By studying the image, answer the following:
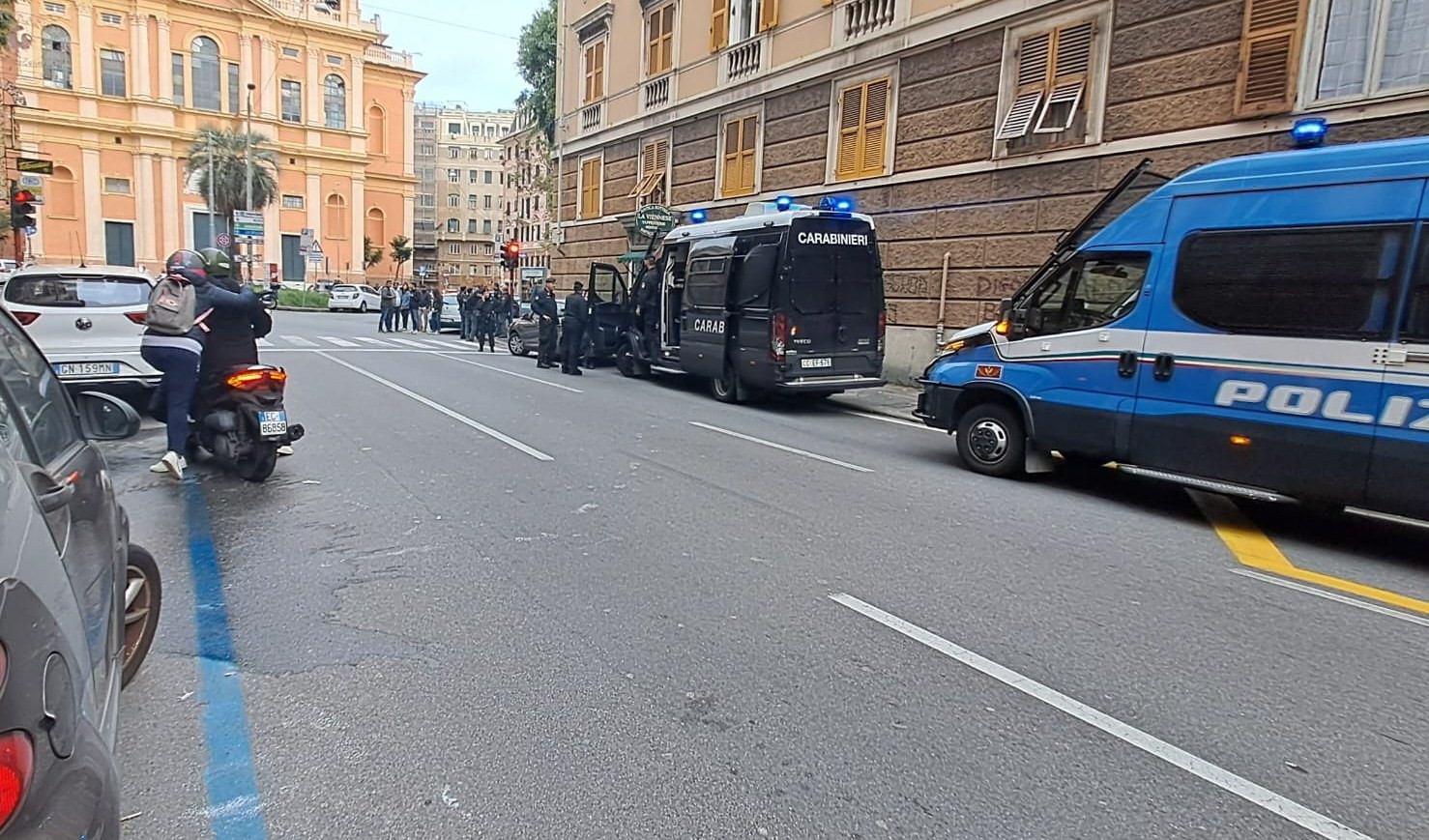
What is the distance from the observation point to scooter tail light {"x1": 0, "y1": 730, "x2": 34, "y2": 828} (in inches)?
58.4

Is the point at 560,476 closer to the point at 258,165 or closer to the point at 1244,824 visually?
the point at 1244,824

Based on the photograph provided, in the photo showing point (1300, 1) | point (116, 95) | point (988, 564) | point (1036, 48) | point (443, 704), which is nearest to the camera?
point (443, 704)

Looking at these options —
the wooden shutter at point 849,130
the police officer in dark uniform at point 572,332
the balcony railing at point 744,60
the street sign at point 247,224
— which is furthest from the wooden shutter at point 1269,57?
the street sign at point 247,224

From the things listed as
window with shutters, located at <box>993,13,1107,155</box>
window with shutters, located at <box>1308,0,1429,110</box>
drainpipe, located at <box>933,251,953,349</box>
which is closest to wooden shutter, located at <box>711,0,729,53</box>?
window with shutters, located at <box>993,13,1107,155</box>

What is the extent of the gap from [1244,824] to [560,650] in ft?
8.88

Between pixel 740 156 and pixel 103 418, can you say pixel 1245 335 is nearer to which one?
pixel 103 418

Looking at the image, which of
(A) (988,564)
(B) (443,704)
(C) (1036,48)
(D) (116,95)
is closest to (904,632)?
(A) (988,564)

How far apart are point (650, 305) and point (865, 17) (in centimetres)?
→ 717

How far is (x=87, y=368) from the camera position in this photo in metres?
9.28

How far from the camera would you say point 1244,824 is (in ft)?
9.25

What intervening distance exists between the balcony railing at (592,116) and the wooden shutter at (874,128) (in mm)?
11916

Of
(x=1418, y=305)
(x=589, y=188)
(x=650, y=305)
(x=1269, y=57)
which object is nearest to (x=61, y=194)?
(x=589, y=188)

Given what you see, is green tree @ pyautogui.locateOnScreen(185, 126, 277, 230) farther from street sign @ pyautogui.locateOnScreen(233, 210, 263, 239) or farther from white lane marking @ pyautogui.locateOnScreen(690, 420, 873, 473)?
white lane marking @ pyautogui.locateOnScreen(690, 420, 873, 473)

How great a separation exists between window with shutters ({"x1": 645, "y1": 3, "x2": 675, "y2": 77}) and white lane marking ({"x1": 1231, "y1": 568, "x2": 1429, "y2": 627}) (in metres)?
20.8
